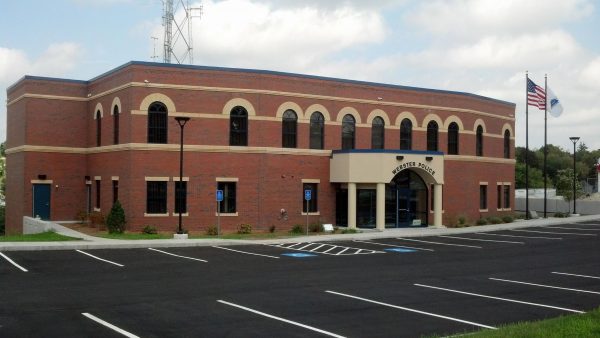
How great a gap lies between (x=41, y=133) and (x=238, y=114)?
12.4m

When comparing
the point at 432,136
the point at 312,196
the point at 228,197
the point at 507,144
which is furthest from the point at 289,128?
the point at 507,144

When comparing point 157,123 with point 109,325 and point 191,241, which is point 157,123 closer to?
point 191,241

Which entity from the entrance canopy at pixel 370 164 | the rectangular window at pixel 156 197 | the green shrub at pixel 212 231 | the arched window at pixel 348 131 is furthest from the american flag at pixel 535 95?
the rectangular window at pixel 156 197

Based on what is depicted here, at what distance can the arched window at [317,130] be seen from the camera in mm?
37156

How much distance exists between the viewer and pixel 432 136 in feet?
136

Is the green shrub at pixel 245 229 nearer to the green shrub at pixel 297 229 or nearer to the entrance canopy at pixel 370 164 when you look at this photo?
the green shrub at pixel 297 229

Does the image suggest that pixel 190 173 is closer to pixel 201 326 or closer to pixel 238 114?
pixel 238 114

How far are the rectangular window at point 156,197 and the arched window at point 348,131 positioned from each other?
10660mm

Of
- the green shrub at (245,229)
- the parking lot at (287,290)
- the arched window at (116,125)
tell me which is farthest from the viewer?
the arched window at (116,125)

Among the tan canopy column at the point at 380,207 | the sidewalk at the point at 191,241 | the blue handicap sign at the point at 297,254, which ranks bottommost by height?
the blue handicap sign at the point at 297,254

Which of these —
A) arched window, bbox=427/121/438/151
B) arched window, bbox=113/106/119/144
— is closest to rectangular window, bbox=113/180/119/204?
arched window, bbox=113/106/119/144

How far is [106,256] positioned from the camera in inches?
898

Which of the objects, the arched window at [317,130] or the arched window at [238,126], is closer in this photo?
the arched window at [238,126]

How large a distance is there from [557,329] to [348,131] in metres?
28.8
